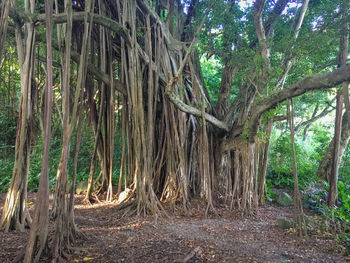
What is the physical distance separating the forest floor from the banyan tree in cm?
38

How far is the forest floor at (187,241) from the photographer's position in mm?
2633

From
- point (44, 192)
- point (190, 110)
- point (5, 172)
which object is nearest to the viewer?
point (44, 192)

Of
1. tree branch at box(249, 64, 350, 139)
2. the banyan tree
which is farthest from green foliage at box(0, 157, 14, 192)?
tree branch at box(249, 64, 350, 139)

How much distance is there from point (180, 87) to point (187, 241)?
2.46 m

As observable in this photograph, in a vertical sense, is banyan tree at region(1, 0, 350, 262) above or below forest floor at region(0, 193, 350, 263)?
above

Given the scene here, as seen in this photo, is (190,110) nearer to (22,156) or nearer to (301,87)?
(301,87)

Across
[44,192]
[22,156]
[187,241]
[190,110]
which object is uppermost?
[190,110]

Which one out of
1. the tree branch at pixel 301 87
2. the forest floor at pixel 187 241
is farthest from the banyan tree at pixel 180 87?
the forest floor at pixel 187 241

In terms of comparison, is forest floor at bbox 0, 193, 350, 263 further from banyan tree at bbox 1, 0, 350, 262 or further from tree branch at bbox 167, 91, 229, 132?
tree branch at bbox 167, 91, 229, 132

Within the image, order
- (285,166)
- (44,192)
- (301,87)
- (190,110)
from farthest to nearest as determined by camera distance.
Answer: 1. (285,166)
2. (190,110)
3. (301,87)
4. (44,192)

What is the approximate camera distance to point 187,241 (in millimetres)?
3170

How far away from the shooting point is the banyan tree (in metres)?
4.22

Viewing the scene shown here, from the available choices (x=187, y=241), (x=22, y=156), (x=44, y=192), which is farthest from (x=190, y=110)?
(x=44, y=192)

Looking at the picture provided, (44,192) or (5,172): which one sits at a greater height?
(5,172)
